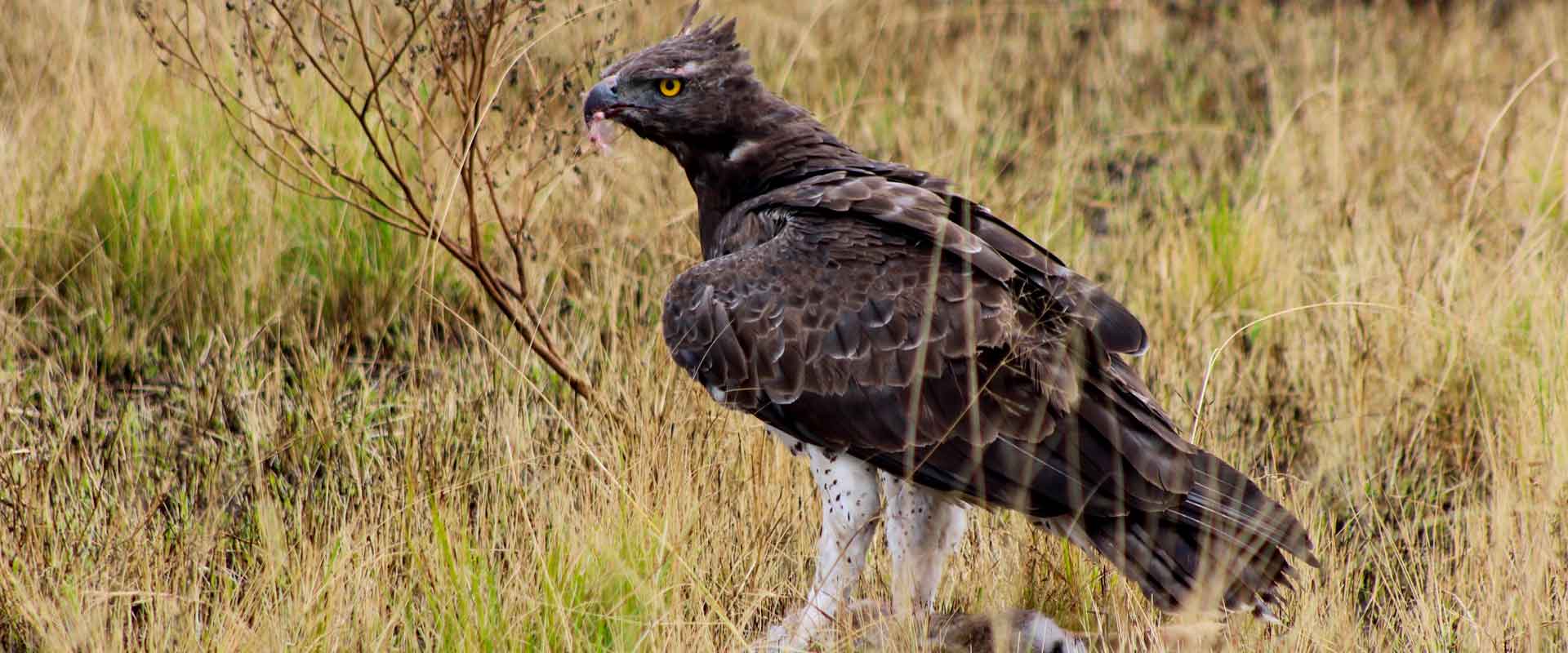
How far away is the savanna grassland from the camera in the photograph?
4.21 m

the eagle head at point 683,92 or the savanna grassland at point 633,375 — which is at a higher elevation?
the eagle head at point 683,92

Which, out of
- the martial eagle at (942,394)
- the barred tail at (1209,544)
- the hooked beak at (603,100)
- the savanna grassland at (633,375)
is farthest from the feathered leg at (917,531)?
the hooked beak at (603,100)

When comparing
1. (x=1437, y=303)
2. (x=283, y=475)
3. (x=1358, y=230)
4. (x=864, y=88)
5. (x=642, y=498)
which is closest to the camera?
(x=642, y=498)

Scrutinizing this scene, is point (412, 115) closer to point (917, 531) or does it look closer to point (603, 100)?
point (603, 100)

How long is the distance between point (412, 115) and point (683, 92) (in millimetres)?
1333

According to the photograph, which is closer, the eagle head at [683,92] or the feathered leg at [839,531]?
the feathered leg at [839,531]

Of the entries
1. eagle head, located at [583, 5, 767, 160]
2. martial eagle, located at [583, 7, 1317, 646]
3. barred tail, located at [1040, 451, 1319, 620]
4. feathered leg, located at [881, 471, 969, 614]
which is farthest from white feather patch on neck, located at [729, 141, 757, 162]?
barred tail, located at [1040, 451, 1319, 620]

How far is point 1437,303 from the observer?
235 inches

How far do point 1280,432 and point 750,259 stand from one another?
2127 millimetres

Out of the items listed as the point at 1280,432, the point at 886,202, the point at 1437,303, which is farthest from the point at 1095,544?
the point at 1437,303

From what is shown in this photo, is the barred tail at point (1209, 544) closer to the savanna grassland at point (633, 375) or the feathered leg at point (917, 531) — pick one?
the savanna grassland at point (633, 375)

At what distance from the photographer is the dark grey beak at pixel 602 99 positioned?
489 centimetres

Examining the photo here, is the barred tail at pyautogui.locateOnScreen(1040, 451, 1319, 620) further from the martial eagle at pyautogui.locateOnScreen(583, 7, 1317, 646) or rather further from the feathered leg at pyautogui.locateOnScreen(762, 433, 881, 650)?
the feathered leg at pyautogui.locateOnScreen(762, 433, 881, 650)

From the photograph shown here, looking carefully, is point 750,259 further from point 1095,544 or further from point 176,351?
point 176,351
